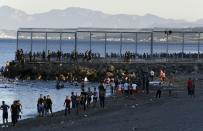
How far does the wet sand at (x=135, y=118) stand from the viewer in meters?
23.5

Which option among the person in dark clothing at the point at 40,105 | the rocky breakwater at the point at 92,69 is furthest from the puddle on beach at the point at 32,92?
the person in dark clothing at the point at 40,105

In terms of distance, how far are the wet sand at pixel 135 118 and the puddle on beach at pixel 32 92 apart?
6.08m

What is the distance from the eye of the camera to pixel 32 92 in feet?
165

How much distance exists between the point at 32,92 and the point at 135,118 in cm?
2570

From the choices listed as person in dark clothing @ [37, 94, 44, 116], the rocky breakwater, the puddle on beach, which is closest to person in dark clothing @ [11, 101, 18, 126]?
person in dark clothing @ [37, 94, 44, 116]

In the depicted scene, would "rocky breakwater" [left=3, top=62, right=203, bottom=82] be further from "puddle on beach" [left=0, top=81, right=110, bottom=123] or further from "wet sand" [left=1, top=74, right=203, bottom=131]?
"wet sand" [left=1, top=74, right=203, bottom=131]

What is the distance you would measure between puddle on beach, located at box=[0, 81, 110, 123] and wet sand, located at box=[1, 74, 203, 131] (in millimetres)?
6080

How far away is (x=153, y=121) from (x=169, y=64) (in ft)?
120

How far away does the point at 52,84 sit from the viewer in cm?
5750

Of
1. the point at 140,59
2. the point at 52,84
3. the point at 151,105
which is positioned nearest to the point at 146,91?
the point at 151,105

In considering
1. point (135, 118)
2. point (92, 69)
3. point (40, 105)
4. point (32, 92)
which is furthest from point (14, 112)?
point (92, 69)

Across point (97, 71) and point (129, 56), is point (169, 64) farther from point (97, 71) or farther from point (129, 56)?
point (97, 71)

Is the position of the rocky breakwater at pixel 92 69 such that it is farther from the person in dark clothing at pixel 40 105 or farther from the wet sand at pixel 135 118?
the person in dark clothing at pixel 40 105

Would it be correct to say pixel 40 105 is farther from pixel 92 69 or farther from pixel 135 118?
pixel 92 69
